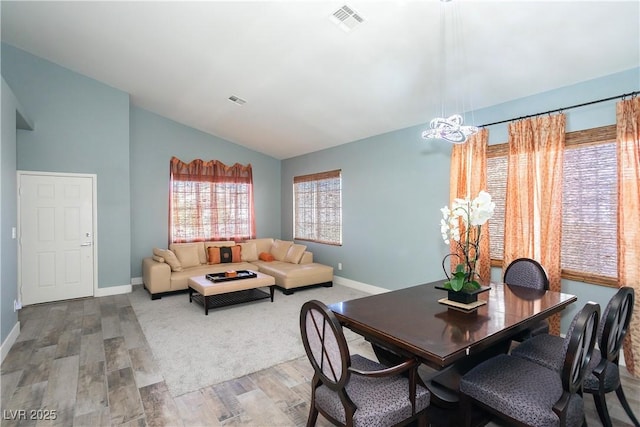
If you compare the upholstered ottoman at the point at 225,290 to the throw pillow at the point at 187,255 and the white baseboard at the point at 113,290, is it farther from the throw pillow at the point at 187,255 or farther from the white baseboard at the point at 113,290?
the white baseboard at the point at 113,290

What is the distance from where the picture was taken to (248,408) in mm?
2223

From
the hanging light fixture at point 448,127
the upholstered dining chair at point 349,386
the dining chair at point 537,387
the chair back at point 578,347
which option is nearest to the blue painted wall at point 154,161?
the hanging light fixture at point 448,127

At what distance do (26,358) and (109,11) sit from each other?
11.5 feet

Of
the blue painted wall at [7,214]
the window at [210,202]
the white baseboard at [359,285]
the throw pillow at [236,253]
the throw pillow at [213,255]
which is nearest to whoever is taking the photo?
the blue painted wall at [7,214]

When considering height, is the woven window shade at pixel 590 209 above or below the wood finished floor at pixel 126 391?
above

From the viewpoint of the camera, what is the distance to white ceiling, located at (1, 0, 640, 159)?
8.39 feet

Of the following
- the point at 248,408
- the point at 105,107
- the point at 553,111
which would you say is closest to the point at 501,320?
the point at 248,408

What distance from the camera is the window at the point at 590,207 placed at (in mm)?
2902

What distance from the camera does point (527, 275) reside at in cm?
284

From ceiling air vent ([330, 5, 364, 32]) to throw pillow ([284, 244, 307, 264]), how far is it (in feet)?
13.3

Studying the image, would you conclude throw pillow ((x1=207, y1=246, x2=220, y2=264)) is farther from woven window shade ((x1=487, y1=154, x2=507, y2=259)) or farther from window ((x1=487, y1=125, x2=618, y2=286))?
window ((x1=487, y1=125, x2=618, y2=286))

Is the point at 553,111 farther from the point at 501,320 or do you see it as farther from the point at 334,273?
the point at 334,273

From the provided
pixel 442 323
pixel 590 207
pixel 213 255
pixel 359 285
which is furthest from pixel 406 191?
pixel 213 255

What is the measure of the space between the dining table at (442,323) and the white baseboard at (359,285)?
2.60 metres
